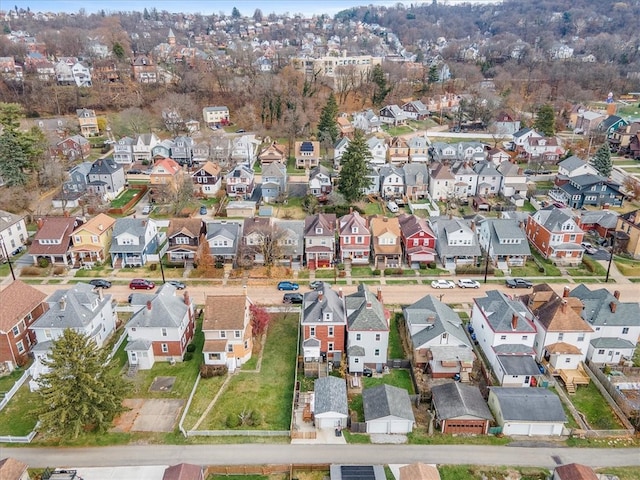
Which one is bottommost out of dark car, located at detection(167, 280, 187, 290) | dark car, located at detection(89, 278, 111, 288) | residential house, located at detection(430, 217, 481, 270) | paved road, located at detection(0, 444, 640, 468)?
paved road, located at detection(0, 444, 640, 468)

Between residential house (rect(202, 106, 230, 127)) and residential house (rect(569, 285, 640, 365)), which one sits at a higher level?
residential house (rect(202, 106, 230, 127))

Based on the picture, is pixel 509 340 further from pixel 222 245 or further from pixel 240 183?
pixel 240 183

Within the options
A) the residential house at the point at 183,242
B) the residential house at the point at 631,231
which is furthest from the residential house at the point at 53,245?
the residential house at the point at 631,231

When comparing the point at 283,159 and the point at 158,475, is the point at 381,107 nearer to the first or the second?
the point at 283,159

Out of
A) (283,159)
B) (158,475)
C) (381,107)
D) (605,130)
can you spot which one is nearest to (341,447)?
(158,475)

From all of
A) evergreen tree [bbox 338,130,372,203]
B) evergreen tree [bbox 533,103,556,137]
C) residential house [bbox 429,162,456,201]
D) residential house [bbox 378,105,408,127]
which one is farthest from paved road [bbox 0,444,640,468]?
residential house [bbox 378,105,408,127]

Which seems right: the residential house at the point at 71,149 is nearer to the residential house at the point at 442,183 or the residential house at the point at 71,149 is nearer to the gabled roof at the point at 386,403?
the residential house at the point at 442,183

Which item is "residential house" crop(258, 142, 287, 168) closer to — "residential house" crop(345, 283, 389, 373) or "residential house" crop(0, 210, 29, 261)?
"residential house" crop(0, 210, 29, 261)
